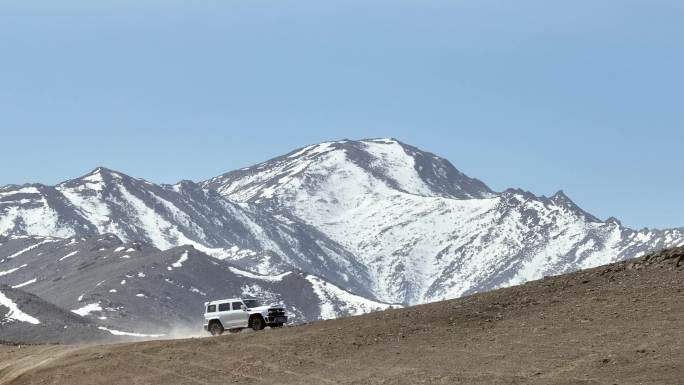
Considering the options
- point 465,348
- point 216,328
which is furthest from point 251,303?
point 465,348

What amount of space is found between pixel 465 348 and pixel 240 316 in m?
21.0

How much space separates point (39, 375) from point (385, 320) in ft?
51.4

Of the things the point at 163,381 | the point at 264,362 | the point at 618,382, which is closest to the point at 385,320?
the point at 264,362

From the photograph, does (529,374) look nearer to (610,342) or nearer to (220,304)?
(610,342)

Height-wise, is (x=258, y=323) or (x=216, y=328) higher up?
→ (x=216, y=328)

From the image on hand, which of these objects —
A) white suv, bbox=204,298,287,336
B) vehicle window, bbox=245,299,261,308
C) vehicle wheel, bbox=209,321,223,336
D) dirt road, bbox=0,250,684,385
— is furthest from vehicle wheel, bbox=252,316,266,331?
dirt road, bbox=0,250,684,385

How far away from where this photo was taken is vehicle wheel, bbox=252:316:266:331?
2188 inches

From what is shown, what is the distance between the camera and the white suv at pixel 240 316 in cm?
5556

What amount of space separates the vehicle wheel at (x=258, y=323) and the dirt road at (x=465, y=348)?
7016 millimetres

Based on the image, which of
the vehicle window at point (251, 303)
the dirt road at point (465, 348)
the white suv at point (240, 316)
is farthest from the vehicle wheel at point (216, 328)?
the dirt road at point (465, 348)

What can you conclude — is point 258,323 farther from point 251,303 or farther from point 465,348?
point 465,348

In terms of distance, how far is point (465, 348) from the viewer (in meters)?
38.3

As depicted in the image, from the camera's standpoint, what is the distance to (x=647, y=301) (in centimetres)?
3944

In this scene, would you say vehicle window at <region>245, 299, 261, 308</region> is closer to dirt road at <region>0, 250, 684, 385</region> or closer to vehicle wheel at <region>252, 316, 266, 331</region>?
vehicle wheel at <region>252, 316, 266, 331</region>
